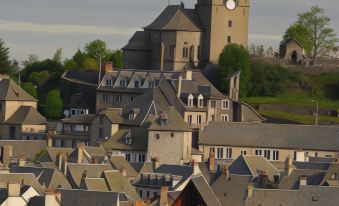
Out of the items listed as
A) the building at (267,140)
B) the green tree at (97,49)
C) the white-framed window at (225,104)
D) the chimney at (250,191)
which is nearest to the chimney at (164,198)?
the chimney at (250,191)

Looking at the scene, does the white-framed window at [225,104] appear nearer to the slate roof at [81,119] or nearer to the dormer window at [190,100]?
the dormer window at [190,100]

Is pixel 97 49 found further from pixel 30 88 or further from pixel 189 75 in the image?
pixel 189 75

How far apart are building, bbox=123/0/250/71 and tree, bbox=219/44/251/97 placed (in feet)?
10.9

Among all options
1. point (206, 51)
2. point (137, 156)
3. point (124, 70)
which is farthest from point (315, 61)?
point (137, 156)

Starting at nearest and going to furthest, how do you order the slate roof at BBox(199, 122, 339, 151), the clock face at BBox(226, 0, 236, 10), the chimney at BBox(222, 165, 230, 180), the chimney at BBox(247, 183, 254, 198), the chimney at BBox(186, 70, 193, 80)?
1. the chimney at BBox(247, 183, 254, 198)
2. the chimney at BBox(222, 165, 230, 180)
3. the slate roof at BBox(199, 122, 339, 151)
4. the chimney at BBox(186, 70, 193, 80)
5. the clock face at BBox(226, 0, 236, 10)

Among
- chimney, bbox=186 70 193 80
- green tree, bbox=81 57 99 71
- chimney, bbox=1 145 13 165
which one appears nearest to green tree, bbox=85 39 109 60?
green tree, bbox=81 57 99 71

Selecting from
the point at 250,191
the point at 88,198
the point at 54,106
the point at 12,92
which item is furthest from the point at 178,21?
the point at 88,198

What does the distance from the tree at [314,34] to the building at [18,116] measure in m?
33.3

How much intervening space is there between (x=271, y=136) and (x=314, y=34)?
4160cm

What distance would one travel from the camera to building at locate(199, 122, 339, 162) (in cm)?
14188

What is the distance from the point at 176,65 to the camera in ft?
537

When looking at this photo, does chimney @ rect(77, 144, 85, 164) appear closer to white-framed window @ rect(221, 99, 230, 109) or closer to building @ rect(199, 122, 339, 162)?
building @ rect(199, 122, 339, 162)

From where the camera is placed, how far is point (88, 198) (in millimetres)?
93812

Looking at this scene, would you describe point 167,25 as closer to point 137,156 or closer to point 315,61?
point 315,61
